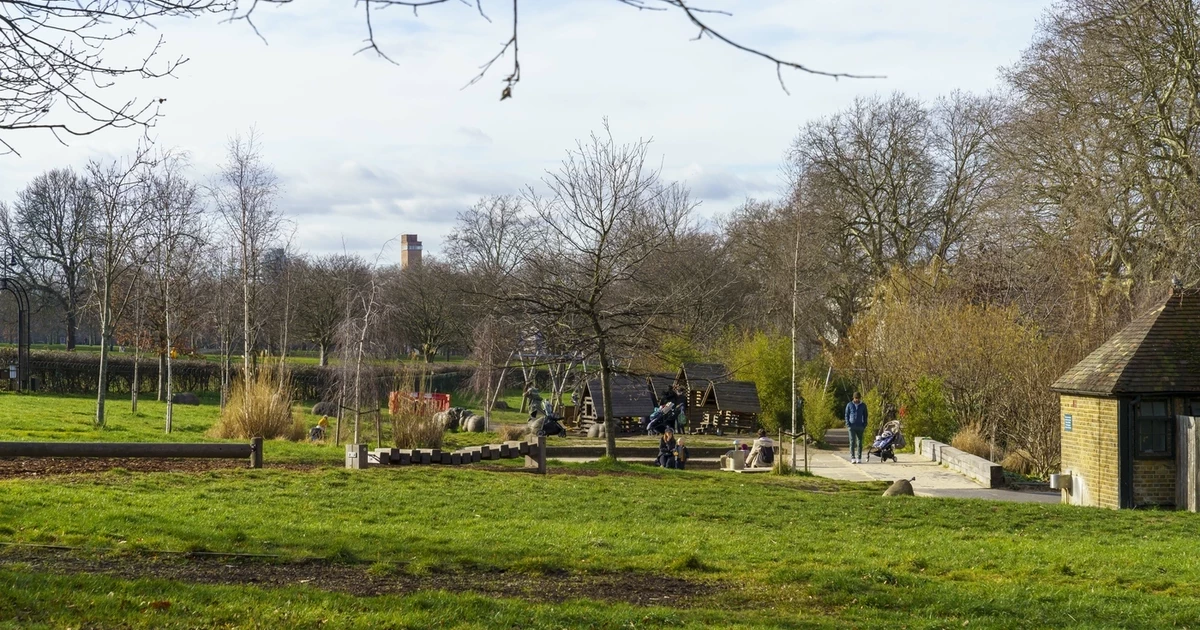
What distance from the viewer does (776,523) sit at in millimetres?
14133

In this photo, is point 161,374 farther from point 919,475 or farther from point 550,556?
point 550,556

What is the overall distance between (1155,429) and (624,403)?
20020 mm

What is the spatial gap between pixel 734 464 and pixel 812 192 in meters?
26.1

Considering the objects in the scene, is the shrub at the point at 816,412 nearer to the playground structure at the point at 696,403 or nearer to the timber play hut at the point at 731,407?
the timber play hut at the point at 731,407

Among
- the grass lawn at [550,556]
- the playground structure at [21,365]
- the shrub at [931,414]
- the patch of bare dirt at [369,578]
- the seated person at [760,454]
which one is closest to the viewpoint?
the grass lawn at [550,556]

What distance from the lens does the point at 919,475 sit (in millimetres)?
24312

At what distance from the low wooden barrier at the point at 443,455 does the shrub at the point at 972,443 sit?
13.0 m

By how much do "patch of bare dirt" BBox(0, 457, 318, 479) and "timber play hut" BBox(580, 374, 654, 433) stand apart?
19070 millimetres

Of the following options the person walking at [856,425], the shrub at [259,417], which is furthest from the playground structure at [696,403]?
Result: the shrub at [259,417]

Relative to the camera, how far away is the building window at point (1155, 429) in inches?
748

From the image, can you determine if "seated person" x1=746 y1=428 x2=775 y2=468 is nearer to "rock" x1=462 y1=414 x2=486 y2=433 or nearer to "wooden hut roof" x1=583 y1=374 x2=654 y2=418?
"rock" x1=462 y1=414 x2=486 y2=433

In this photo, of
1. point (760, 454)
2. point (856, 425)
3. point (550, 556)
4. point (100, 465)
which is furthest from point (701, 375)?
point (550, 556)

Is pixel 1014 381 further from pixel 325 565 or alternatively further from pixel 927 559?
pixel 325 565

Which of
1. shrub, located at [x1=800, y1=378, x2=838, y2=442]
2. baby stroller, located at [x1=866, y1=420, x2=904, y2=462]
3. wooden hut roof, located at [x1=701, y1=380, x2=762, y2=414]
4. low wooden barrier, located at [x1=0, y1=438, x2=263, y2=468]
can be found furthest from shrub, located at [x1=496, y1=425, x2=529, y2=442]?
low wooden barrier, located at [x1=0, y1=438, x2=263, y2=468]
